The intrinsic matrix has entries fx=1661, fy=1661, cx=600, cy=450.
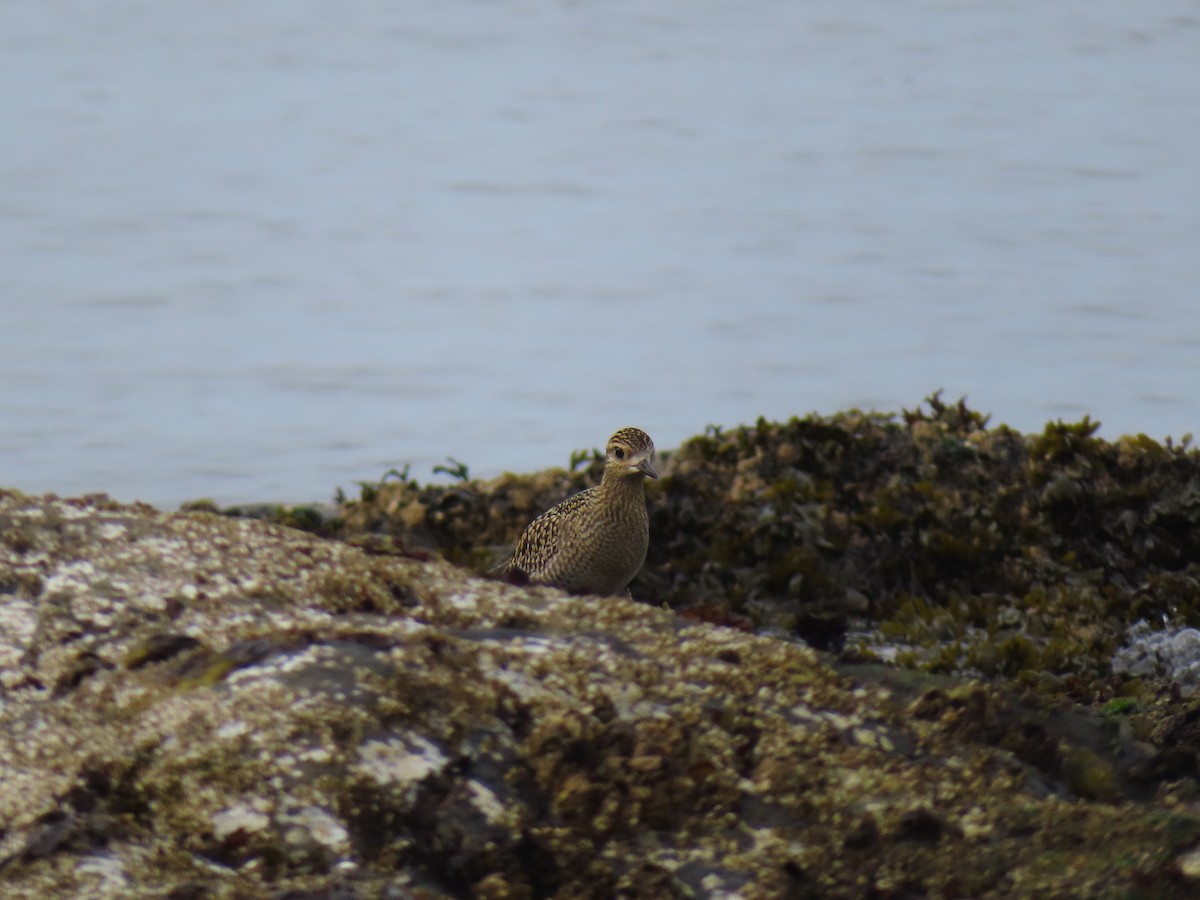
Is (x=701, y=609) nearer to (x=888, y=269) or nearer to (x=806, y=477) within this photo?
(x=806, y=477)

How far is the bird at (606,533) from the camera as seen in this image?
615cm

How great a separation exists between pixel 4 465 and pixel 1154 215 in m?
12.2

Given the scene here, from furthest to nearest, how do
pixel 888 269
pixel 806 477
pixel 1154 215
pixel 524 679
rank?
pixel 1154 215
pixel 888 269
pixel 806 477
pixel 524 679

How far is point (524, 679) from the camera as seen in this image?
3445 mm

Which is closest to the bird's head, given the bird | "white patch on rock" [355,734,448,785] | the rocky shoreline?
the bird

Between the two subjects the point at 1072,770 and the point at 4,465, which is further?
the point at 4,465

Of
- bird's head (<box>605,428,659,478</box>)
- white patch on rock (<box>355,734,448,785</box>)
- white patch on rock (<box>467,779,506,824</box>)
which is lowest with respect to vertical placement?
white patch on rock (<box>467,779,506,824</box>)

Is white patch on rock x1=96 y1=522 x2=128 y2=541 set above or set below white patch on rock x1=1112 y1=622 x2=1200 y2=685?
above

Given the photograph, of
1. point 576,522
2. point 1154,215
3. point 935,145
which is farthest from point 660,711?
point 935,145

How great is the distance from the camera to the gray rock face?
10.0ft

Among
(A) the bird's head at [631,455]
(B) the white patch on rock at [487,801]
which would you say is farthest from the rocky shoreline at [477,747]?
(A) the bird's head at [631,455]

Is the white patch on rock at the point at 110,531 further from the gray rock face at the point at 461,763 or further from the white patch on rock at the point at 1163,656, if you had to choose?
the white patch on rock at the point at 1163,656

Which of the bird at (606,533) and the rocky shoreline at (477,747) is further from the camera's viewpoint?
the bird at (606,533)

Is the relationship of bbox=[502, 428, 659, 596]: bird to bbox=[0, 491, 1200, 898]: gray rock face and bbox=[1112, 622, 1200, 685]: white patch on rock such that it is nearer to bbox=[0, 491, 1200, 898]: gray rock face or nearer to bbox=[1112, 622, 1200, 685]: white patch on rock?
bbox=[1112, 622, 1200, 685]: white patch on rock
